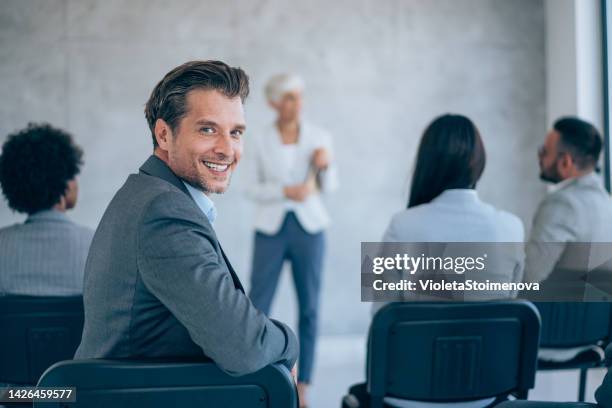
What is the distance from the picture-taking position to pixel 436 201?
191cm

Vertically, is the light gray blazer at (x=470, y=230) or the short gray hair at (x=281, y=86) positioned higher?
the short gray hair at (x=281, y=86)

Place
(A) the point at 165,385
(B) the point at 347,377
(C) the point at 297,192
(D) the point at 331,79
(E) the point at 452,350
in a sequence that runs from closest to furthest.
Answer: (A) the point at 165,385, (E) the point at 452,350, (C) the point at 297,192, (B) the point at 347,377, (D) the point at 331,79

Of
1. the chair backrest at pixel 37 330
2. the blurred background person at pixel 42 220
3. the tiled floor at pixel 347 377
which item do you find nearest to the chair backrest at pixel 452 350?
the chair backrest at pixel 37 330

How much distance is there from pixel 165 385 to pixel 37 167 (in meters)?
Answer: 1.17

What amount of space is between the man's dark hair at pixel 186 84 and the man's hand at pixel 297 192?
1991 mm

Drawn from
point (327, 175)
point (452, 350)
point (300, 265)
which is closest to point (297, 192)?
point (327, 175)

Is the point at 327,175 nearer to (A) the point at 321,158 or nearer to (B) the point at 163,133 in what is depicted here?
(A) the point at 321,158

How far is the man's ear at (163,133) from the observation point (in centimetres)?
130

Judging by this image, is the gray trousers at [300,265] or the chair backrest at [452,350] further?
the gray trousers at [300,265]

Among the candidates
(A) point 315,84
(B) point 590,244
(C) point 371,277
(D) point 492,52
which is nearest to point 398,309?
(C) point 371,277

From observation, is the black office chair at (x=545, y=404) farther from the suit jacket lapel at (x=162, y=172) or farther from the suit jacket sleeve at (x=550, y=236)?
the suit jacket sleeve at (x=550, y=236)

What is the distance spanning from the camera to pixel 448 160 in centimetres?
198

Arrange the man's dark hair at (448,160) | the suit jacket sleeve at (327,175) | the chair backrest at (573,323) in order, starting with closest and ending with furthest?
the man's dark hair at (448,160) → the chair backrest at (573,323) → the suit jacket sleeve at (327,175)

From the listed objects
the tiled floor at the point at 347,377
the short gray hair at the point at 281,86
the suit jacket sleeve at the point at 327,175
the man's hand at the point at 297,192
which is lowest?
the tiled floor at the point at 347,377
